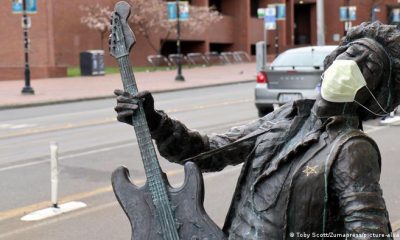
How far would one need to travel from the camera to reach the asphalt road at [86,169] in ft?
19.7

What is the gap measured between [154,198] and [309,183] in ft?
1.91

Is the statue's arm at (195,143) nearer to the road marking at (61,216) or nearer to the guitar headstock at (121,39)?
the guitar headstock at (121,39)

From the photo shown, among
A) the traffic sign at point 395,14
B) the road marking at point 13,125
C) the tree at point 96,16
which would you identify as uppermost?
the tree at point 96,16

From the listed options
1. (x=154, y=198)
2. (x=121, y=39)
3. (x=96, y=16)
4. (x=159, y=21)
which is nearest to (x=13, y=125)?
(x=121, y=39)

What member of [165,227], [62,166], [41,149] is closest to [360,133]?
[165,227]

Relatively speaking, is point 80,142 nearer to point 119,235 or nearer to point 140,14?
point 119,235

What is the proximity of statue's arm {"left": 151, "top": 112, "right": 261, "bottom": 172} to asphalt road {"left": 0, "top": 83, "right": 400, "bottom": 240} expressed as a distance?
3.27 meters

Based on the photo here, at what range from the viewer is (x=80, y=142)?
11.3 m

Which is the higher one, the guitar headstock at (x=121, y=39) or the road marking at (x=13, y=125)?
the guitar headstock at (x=121, y=39)

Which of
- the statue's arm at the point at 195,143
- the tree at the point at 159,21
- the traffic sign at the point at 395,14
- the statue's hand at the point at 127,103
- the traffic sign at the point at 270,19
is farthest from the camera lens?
the tree at the point at 159,21

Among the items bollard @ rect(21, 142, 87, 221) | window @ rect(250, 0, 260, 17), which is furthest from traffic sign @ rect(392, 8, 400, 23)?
window @ rect(250, 0, 260, 17)

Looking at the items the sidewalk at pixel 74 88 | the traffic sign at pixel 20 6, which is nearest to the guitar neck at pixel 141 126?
the sidewalk at pixel 74 88

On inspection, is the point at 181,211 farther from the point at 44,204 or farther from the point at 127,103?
the point at 44,204

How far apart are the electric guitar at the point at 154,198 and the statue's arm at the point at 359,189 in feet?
1.54
